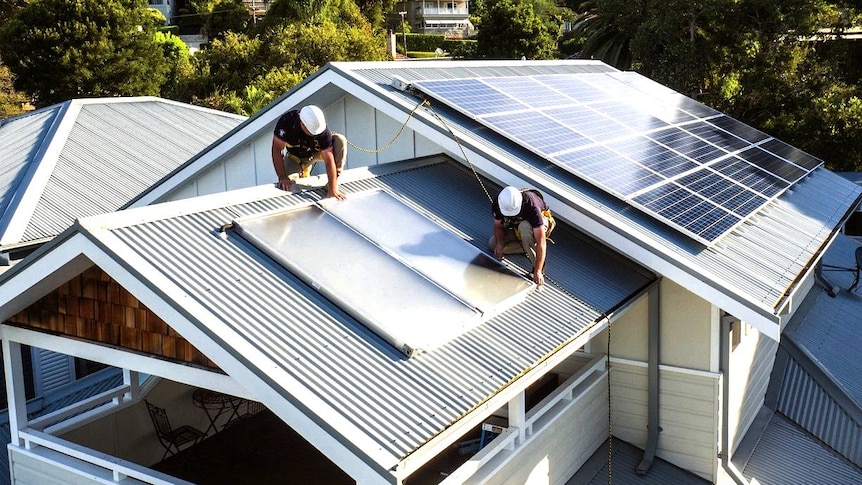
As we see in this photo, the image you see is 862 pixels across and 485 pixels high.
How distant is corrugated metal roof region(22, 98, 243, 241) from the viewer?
16609 mm

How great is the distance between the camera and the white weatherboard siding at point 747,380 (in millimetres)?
12008

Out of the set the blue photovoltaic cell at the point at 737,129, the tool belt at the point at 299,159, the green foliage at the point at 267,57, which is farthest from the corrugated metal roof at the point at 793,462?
the green foliage at the point at 267,57

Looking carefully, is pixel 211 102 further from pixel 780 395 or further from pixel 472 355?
pixel 472 355

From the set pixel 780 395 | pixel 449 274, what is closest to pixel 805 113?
pixel 780 395

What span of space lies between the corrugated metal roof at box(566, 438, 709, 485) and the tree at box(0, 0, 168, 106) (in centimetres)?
4107

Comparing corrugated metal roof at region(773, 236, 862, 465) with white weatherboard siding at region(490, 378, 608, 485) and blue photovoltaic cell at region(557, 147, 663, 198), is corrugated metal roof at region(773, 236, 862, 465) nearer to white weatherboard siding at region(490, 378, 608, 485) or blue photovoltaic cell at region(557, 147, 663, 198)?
white weatherboard siding at region(490, 378, 608, 485)

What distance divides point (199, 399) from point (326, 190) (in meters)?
4.82

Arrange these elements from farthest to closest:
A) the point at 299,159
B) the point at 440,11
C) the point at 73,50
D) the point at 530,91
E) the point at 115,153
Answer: the point at 440,11 → the point at 73,50 → the point at 115,153 → the point at 530,91 → the point at 299,159

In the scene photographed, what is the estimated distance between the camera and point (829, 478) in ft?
41.0

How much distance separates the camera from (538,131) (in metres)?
12.9

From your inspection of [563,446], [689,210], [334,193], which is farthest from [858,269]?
[334,193]

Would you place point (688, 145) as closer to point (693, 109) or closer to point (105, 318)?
point (693, 109)

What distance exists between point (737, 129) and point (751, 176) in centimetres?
474

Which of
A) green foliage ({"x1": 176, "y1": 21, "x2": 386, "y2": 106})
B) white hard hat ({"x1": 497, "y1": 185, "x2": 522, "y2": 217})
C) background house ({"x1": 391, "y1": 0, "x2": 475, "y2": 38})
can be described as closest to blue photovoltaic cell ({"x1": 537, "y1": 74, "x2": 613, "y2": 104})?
white hard hat ({"x1": 497, "y1": 185, "x2": 522, "y2": 217})
